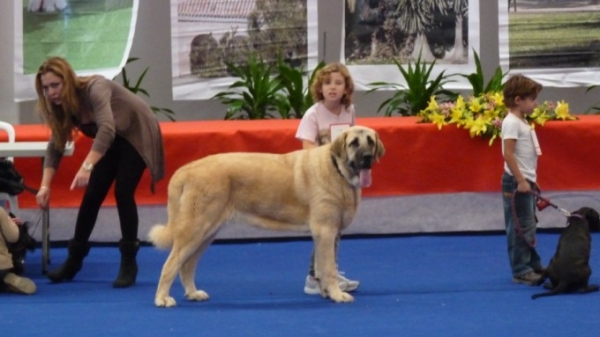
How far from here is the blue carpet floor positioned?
571 cm

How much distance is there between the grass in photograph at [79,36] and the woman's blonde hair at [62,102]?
3199mm

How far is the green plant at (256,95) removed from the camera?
10038 mm

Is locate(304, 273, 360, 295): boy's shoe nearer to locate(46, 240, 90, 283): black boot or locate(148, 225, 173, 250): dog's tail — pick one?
locate(148, 225, 173, 250): dog's tail

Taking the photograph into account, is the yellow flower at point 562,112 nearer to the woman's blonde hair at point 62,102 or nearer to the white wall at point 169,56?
the white wall at point 169,56

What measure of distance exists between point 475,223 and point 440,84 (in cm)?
187

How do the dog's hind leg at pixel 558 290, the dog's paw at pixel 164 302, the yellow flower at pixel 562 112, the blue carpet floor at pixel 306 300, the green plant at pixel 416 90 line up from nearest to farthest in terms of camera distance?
the blue carpet floor at pixel 306 300 < the dog's paw at pixel 164 302 < the dog's hind leg at pixel 558 290 < the yellow flower at pixel 562 112 < the green plant at pixel 416 90

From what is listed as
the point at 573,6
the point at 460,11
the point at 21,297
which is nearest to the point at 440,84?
the point at 460,11

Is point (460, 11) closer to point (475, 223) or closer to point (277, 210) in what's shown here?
point (475, 223)

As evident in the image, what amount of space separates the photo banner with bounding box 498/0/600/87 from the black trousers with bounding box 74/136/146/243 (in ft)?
15.5

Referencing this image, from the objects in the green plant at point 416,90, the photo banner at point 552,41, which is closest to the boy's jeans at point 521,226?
the green plant at point 416,90

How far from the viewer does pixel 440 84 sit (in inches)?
403

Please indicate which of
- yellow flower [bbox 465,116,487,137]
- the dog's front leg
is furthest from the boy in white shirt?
yellow flower [bbox 465,116,487,137]

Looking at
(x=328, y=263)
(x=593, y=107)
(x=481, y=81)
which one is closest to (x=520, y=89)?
(x=328, y=263)

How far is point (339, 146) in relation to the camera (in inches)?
250
